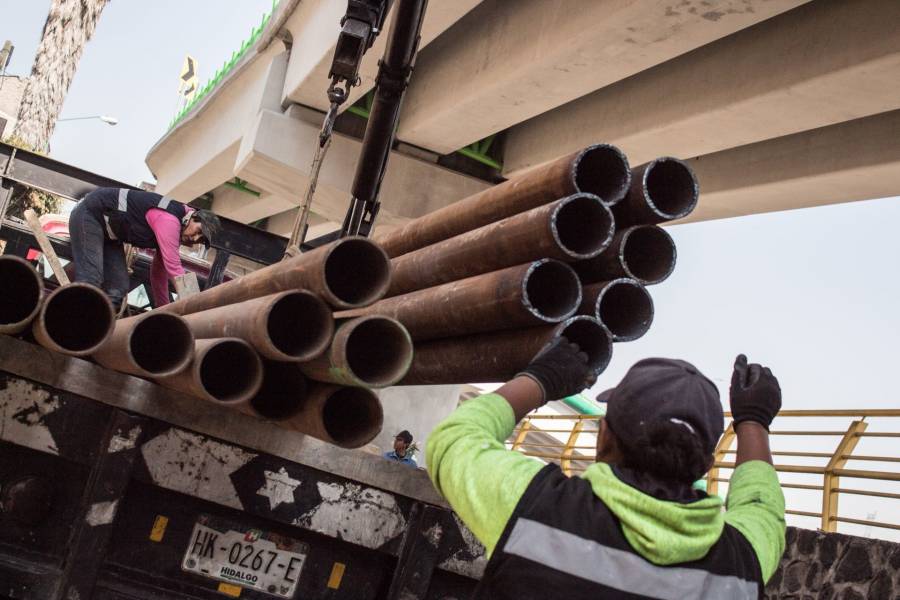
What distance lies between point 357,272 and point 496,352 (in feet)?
1.88

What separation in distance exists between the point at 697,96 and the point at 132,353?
7.94 m

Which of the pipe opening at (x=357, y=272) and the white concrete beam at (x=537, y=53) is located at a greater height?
the white concrete beam at (x=537, y=53)

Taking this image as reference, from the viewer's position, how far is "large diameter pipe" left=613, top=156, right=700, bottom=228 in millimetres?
3350

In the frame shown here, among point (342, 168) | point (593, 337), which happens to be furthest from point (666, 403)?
point (342, 168)

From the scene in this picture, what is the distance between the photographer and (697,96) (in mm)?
9977

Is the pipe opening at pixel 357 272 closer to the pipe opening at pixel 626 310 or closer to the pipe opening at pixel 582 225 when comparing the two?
the pipe opening at pixel 582 225

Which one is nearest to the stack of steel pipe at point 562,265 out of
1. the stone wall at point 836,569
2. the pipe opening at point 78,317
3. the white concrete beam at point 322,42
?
the pipe opening at point 78,317

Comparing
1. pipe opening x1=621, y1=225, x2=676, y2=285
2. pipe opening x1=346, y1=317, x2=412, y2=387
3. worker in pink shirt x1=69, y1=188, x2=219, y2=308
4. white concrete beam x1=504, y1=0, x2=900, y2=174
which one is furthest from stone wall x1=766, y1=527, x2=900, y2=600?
worker in pink shirt x1=69, y1=188, x2=219, y2=308

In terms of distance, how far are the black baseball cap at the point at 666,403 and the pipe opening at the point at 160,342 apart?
1.58m

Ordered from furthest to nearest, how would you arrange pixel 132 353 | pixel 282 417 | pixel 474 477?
pixel 282 417
pixel 132 353
pixel 474 477

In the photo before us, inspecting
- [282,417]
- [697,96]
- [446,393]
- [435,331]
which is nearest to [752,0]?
[697,96]

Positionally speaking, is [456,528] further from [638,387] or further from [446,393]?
[446,393]

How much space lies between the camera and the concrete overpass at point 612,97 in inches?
331

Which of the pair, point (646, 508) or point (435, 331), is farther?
point (435, 331)
